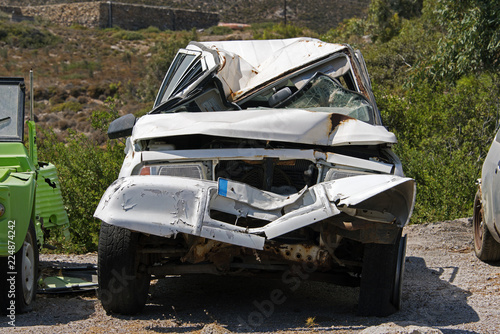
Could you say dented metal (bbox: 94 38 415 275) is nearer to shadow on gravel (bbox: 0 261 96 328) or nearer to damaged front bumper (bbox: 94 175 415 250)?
damaged front bumper (bbox: 94 175 415 250)

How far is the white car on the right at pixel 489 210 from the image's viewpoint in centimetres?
680

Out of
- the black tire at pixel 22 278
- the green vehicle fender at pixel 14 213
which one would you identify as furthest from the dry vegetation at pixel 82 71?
the green vehicle fender at pixel 14 213

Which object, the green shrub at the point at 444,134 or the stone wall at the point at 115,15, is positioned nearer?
the green shrub at the point at 444,134

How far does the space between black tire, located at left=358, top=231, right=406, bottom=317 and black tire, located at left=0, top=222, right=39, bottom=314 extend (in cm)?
253

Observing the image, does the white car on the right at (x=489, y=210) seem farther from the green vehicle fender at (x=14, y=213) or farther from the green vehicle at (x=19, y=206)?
the green vehicle fender at (x=14, y=213)

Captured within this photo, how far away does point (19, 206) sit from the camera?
16.5 ft

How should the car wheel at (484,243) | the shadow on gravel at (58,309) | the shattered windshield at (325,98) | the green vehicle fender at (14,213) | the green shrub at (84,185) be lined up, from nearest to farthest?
1. the green vehicle fender at (14,213)
2. the shadow on gravel at (58,309)
3. the shattered windshield at (325,98)
4. the car wheel at (484,243)
5. the green shrub at (84,185)

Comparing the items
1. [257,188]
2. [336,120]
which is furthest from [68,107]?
[257,188]

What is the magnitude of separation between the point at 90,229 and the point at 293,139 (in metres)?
5.23

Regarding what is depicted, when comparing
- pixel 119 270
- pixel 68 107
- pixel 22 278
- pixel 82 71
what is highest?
pixel 119 270

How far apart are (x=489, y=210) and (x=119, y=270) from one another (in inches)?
158

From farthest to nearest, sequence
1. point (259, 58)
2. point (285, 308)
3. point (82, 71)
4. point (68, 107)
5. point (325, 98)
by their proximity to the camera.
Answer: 1. point (82, 71)
2. point (68, 107)
3. point (259, 58)
4. point (325, 98)
5. point (285, 308)

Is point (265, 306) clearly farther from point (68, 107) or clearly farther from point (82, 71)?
point (82, 71)

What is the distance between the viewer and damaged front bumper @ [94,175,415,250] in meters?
4.53
